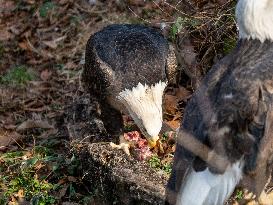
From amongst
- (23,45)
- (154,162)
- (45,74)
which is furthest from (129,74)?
(23,45)

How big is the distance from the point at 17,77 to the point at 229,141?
5.20 meters

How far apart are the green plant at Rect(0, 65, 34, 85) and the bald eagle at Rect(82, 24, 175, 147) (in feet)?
7.27

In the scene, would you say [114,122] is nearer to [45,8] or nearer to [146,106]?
[146,106]

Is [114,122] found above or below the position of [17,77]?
above

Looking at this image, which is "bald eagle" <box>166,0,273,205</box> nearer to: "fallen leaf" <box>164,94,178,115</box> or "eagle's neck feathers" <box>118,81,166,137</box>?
"eagle's neck feathers" <box>118,81,166,137</box>

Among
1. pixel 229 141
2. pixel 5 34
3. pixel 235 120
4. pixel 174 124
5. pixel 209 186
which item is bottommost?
pixel 5 34

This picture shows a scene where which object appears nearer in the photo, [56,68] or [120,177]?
[120,177]

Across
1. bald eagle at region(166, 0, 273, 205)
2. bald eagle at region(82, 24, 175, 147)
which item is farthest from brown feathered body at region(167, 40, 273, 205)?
bald eagle at region(82, 24, 175, 147)

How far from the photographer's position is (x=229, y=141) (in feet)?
15.1

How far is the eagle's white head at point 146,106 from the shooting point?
6.12m

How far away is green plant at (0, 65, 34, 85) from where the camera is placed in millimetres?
9180

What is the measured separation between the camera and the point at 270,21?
4902 millimetres

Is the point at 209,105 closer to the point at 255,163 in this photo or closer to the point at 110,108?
the point at 255,163

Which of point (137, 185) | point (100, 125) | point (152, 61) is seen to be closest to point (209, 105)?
point (137, 185)
